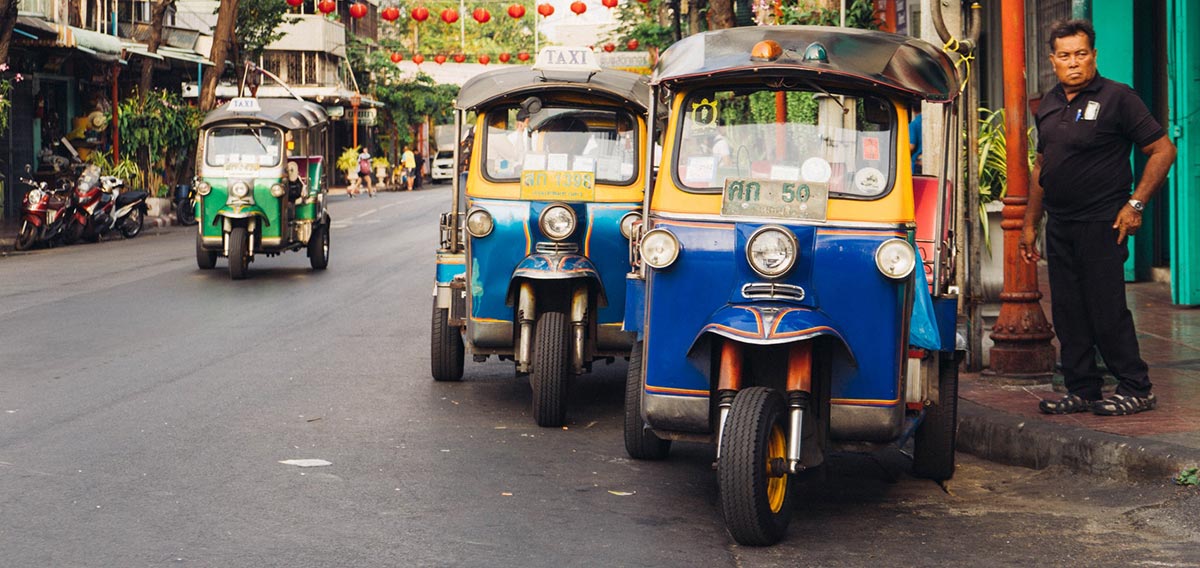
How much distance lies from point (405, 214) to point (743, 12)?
8.60m

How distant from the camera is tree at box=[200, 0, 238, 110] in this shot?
3234 centimetres

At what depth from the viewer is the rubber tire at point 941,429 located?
267 inches

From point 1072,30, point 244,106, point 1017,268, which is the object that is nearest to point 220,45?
point 244,106

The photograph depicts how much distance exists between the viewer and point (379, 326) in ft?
42.2

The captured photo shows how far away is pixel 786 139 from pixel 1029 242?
210 cm

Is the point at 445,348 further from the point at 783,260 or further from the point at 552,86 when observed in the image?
the point at 783,260

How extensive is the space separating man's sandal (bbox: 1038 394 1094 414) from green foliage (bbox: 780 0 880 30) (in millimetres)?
11189

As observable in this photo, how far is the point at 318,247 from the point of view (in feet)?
60.4

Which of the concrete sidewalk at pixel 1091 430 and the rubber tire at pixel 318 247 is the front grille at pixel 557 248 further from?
the rubber tire at pixel 318 247

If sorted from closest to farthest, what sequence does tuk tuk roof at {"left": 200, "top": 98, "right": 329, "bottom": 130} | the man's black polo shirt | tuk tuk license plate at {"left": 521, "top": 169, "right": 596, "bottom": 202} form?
the man's black polo shirt → tuk tuk license plate at {"left": 521, "top": 169, "right": 596, "bottom": 202} → tuk tuk roof at {"left": 200, "top": 98, "right": 329, "bottom": 130}

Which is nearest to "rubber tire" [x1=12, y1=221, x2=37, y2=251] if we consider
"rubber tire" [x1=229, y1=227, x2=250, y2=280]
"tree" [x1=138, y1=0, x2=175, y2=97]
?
"rubber tire" [x1=229, y1=227, x2=250, y2=280]

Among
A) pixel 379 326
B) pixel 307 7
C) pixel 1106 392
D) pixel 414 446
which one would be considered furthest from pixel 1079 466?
pixel 307 7

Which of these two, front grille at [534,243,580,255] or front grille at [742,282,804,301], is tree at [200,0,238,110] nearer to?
front grille at [534,243,580,255]

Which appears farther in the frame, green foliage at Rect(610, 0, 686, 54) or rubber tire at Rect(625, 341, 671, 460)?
green foliage at Rect(610, 0, 686, 54)
